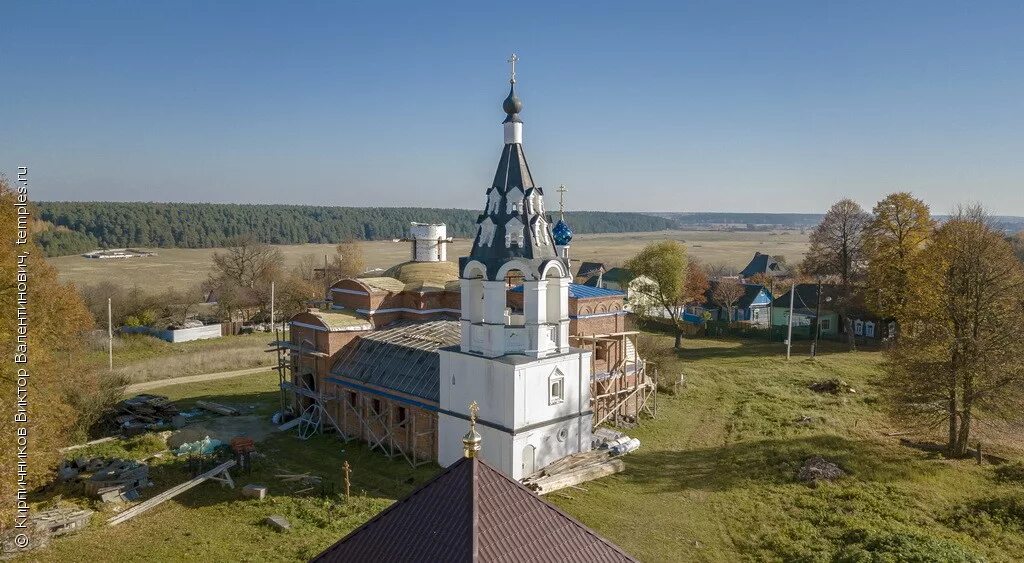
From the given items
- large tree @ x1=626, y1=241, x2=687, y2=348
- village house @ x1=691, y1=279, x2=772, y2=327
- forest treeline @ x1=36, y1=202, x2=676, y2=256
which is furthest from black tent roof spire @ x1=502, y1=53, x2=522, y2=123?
forest treeline @ x1=36, y1=202, x2=676, y2=256

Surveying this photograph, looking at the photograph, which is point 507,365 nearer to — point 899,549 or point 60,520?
point 899,549

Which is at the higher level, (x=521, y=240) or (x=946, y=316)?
(x=521, y=240)

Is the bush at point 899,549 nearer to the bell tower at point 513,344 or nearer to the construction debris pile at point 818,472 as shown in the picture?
the construction debris pile at point 818,472

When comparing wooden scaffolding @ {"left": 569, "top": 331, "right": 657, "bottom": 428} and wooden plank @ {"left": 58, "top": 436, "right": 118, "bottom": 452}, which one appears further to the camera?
wooden scaffolding @ {"left": 569, "top": 331, "right": 657, "bottom": 428}

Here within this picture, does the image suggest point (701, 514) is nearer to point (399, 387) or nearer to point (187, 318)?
point (399, 387)

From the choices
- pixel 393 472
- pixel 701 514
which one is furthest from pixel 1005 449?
pixel 393 472

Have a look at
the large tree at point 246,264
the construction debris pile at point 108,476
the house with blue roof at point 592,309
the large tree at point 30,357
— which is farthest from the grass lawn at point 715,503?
the large tree at point 246,264

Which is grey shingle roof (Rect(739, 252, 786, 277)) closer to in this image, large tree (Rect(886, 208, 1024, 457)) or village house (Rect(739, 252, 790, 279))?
village house (Rect(739, 252, 790, 279))
